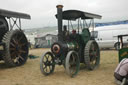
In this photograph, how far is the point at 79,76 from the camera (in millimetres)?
5746

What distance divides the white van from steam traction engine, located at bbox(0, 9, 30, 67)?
295 inches

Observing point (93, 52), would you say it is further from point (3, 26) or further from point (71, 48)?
point (3, 26)

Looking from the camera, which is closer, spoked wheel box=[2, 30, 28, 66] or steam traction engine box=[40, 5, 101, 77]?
steam traction engine box=[40, 5, 101, 77]

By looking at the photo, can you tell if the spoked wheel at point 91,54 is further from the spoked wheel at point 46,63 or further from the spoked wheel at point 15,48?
the spoked wheel at point 15,48

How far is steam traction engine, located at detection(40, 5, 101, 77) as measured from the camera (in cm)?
587

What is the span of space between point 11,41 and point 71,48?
2782 mm

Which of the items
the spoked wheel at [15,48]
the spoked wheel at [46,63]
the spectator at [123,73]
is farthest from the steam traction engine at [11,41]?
the spectator at [123,73]

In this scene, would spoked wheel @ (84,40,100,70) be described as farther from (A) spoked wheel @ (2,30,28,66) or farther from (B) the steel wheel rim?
(A) spoked wheel @ (2,30,28,66)

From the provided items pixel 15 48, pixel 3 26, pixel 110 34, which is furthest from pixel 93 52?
pixel 110 34

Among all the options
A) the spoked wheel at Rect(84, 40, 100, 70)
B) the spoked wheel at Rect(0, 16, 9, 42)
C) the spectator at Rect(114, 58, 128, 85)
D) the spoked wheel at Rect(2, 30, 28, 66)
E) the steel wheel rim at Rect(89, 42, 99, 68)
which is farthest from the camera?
the spoked wheel at Rect(0, 16, 9, 42)

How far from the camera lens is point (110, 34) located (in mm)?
14484

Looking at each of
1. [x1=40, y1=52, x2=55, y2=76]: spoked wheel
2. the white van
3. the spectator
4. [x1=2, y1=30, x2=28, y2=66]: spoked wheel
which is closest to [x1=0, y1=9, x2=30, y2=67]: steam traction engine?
[x1=2, y1=30, x2=28, y2=66]: spoked wheel

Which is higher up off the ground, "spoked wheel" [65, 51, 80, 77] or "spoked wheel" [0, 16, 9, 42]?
"spoked wheel" [0, 16, 9, 42]

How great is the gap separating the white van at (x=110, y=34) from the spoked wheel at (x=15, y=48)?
7713 mm
